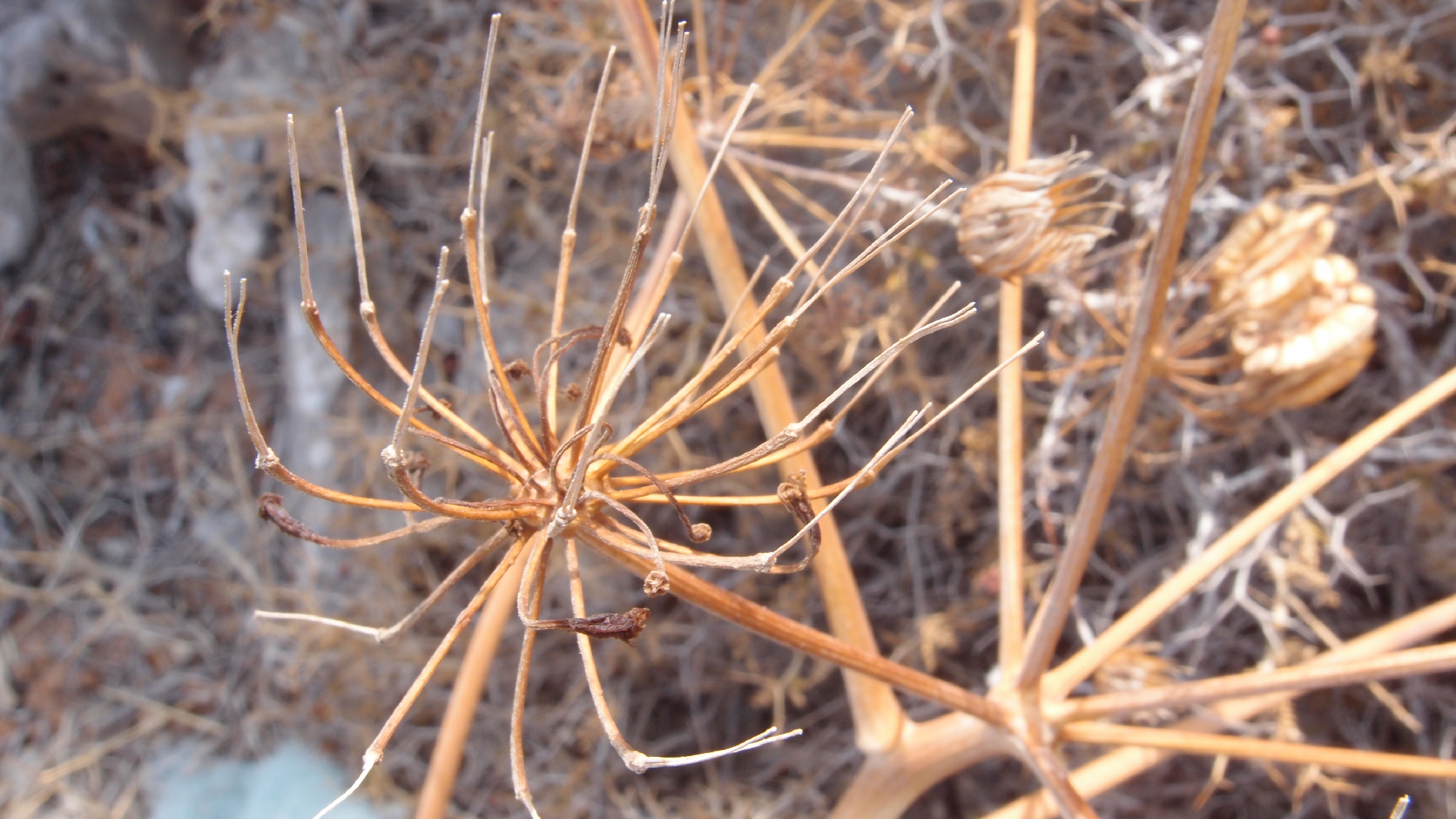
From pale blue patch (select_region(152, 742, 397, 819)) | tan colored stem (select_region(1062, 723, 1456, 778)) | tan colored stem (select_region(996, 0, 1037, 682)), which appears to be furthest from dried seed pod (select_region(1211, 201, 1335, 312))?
pale blue patch (select_region(152, 742, 397, 819))

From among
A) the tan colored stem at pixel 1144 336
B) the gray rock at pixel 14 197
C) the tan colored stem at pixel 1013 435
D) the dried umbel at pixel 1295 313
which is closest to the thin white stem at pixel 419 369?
the tan colored stem at pixel 1144 336

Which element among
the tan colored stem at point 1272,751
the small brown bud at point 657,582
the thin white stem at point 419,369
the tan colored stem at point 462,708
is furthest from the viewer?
the tan colored stem at point 462,708

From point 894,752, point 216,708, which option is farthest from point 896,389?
point 216,708

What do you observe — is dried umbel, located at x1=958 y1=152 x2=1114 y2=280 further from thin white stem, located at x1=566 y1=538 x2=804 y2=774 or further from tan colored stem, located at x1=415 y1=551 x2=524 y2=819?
tan colored stem, located at x1=415 y1=551 x2=524 y2=819

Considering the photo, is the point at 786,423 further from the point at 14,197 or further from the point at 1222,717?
the point at 14,197

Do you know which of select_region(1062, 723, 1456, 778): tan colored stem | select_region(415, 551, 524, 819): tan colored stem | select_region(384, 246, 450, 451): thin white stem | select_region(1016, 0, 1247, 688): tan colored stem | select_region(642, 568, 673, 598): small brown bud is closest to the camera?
select_region(384, 246, 450, 451): thin white stem

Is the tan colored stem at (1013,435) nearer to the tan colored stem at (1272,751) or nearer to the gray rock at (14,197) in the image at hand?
the tan colored stem at (1272,751)
